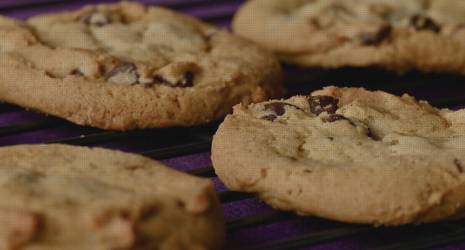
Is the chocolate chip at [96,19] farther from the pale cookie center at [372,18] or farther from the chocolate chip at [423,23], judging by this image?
the chocolate chip at [423,23]

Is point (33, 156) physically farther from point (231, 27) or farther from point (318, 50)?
point (231, 27)

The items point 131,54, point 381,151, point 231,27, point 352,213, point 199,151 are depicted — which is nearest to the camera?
point 352,213

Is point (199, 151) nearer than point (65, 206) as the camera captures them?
No

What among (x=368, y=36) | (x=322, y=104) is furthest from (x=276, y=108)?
(x=368, y=36)

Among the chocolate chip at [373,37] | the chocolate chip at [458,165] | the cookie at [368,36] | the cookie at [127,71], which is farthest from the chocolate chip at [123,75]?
the chocolate chip at [458,165]

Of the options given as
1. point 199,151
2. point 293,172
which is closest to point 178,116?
point 199,151

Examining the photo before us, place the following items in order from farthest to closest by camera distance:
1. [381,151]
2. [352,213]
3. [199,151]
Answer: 1. [199,151]
2. [381,151]
3. [352,213]

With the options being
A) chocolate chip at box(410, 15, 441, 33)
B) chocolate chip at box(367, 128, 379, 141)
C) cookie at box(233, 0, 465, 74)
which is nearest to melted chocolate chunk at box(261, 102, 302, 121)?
chocolate chip at box(367, 128, 379, 141)
